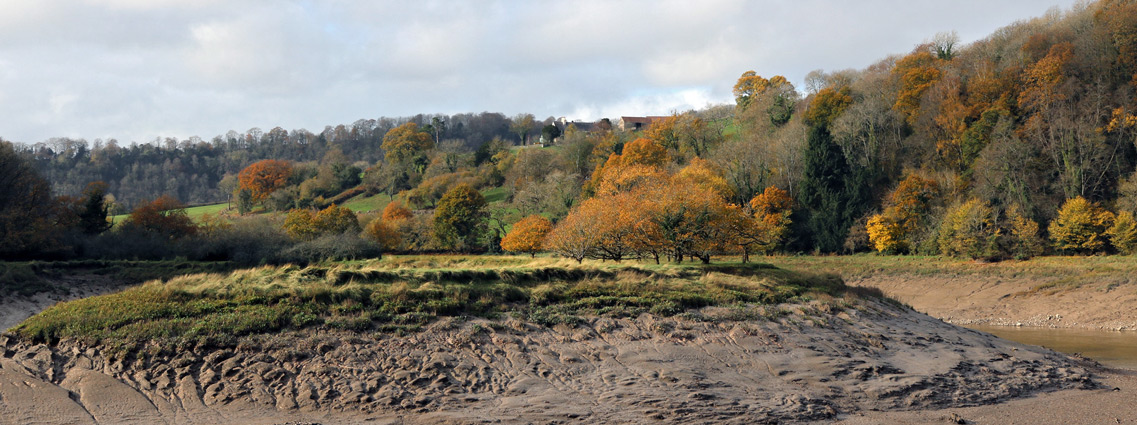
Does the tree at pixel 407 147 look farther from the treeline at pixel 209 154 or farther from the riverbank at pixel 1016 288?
the riverbank at pixel 1016 288

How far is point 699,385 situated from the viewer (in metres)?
13.1

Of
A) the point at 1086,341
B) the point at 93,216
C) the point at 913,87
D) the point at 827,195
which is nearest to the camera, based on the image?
the point at 1086,341

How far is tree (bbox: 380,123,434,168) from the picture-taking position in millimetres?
A: 105875

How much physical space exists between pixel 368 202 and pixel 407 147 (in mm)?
15824

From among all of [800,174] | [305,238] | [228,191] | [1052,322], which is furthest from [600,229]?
[228,191]

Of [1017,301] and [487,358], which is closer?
[487,358]

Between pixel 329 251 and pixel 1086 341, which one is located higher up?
pixel 329 251

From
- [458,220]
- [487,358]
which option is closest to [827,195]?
[458,220]

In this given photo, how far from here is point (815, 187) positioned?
2504 inches

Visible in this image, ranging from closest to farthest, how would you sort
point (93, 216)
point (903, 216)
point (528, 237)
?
point (93, 216) < point (528, 237) < point (903, 216)

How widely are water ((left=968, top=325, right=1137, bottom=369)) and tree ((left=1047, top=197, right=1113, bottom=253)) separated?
67.5 feet

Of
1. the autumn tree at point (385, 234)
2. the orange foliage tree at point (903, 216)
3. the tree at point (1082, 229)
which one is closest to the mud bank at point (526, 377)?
the tree at point (1082, 229)

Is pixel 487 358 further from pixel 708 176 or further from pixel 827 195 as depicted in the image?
pixel 827 195

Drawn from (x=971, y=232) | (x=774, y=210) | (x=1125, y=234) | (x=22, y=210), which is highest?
(x=22, y=210)
